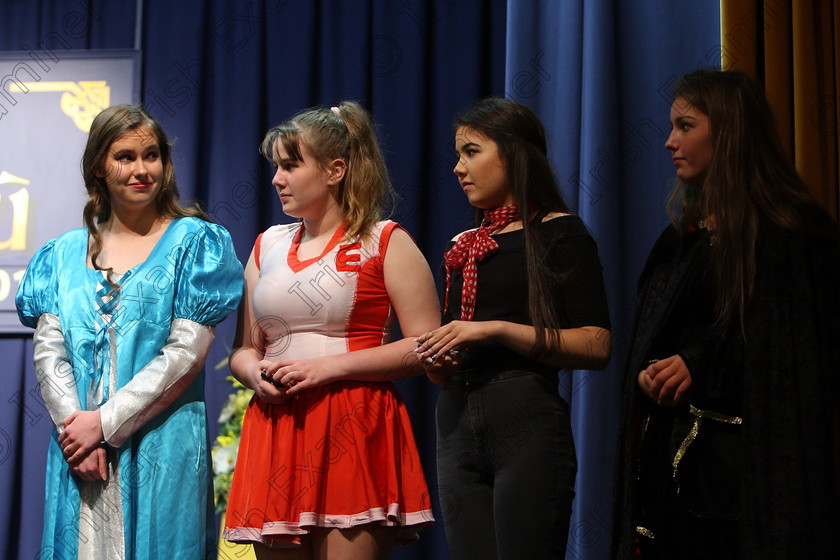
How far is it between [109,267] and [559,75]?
1.67 m

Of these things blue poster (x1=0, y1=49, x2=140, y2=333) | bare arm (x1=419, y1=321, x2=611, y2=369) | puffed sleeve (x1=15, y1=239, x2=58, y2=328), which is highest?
blue poster (x1=0, y1=49, x2=140, y2=333)

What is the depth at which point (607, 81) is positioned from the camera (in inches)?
115

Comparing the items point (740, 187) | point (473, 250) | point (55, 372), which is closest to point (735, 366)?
point (740, 187)

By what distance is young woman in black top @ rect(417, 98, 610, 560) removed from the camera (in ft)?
5.67

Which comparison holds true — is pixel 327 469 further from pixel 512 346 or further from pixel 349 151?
pixel 349 151

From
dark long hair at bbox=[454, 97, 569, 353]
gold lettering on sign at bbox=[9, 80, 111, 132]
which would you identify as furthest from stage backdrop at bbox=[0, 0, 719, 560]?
dark long hair at bbox=[454, 97, 569, 353]

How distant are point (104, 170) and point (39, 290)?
336 millimetres

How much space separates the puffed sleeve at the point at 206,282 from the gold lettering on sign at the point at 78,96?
1.66 m

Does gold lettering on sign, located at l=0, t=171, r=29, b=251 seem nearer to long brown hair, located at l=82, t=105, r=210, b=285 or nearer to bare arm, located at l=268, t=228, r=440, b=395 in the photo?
long brown hair, located at l=82, t=105, r=210, b=285

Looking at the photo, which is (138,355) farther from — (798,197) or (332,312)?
(798,197)

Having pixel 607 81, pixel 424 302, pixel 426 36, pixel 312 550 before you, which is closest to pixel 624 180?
pixel 607 81

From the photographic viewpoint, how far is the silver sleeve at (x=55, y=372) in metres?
2.00

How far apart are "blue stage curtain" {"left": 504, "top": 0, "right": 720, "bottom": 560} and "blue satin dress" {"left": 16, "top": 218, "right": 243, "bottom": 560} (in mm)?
1279

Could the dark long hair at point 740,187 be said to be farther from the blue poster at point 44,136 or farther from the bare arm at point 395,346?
the blue poster at point 44,136
